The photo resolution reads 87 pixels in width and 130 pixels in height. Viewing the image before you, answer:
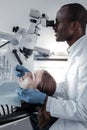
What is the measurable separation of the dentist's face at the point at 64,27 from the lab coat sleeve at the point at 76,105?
Answer: 236 millimetres

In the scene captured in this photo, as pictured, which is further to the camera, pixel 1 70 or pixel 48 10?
pixel 48 10

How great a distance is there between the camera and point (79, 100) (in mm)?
1008

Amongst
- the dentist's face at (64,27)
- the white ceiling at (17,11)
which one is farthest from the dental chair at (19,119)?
the white ceiling at (17,11)

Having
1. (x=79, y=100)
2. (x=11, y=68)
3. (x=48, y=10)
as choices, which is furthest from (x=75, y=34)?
(x=48, y=10)

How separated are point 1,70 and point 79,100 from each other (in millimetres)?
746

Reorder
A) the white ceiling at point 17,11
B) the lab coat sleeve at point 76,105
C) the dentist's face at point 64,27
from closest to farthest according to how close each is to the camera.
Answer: the lab coat sleeve at point 76,105, the dentist's face at point 64,27, the white ceiling at point 17,11

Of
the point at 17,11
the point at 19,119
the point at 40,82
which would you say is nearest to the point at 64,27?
the point at 40,82

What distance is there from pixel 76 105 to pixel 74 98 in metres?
0.08

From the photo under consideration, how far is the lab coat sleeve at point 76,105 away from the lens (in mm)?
1000

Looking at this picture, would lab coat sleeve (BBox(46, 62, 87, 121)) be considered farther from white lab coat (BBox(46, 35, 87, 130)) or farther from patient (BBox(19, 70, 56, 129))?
patient (BBox(19, 70, 56, 129))

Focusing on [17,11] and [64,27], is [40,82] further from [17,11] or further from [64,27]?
[17,11]

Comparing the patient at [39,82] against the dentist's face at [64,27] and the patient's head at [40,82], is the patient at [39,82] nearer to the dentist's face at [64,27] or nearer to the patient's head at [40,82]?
the patient's head at [40,82]

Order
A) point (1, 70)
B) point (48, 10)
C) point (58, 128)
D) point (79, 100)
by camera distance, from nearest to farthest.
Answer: point (79, 100)
point (58, 128)
point (1, 70)
point (48, 10)

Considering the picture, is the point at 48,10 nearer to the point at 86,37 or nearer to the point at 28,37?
the point at 28,37
